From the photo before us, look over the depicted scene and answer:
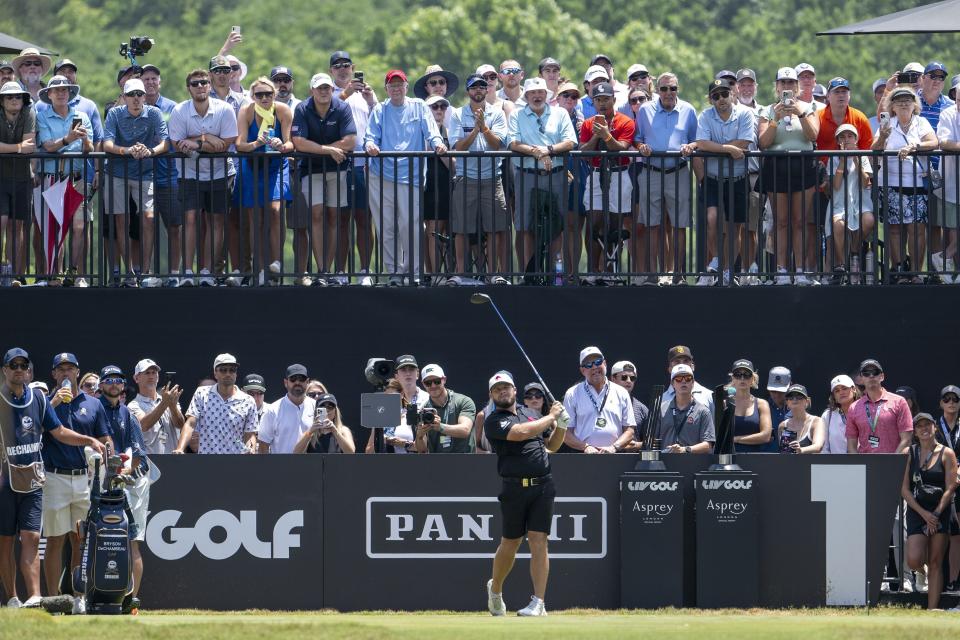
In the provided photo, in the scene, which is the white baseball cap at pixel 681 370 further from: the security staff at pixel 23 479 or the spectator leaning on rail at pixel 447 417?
the security staff at pixel 23 479

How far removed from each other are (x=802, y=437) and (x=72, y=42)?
46.7 m

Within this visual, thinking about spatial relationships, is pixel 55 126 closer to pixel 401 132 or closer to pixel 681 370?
pixel 401 132

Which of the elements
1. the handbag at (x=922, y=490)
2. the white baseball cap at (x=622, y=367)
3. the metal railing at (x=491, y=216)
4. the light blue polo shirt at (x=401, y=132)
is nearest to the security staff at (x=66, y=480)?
the metal railing at (x=491, y=216)

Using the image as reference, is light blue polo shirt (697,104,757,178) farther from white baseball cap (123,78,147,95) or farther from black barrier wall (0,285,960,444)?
white baseball cap (123,78,147,95)

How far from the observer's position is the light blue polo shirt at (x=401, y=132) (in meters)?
16.5

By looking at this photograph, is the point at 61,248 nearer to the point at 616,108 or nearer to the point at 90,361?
the point at 90,361

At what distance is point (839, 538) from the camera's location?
14.7 metres

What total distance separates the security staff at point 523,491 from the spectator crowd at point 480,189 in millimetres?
2707

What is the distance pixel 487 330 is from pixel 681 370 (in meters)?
2.00

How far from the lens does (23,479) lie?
14.5 m

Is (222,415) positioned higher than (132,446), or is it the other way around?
(222,415)

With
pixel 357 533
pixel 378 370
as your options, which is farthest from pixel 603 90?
pixel 357 533

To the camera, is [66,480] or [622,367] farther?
[622,367]

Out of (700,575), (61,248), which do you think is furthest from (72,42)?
(700,575)
